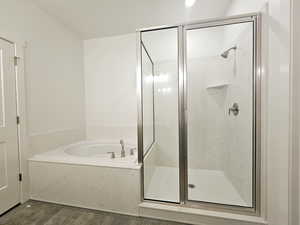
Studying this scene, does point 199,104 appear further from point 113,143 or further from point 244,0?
point 113,143

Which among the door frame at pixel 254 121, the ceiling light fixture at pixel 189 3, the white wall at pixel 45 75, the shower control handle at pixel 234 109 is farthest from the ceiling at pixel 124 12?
the shower control handle at pixel 234 109

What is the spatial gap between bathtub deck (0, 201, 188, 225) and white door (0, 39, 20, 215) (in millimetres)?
172

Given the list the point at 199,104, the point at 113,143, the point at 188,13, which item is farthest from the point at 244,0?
the point at 113,143

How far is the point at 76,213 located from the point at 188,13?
2894 millimetres

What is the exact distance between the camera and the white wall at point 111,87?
2.92m

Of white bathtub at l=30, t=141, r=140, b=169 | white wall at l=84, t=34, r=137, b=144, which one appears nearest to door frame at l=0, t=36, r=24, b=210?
white bathtub at l=30, t=141, r=140, b=169

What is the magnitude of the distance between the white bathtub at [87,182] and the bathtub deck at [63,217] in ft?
0.24

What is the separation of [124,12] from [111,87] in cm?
129

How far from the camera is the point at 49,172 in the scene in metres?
1.84

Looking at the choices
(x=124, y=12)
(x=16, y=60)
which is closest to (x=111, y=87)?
(x=124, y=12)

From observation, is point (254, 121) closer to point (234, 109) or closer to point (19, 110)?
point (234, 109)

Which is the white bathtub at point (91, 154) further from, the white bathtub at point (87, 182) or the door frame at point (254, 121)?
the door frame at point (254, 121)

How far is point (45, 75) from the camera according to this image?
2242 mm

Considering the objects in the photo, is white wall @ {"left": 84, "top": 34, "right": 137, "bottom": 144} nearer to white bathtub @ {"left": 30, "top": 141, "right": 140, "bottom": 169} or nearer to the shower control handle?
white bathtub @ {"left": 30, "top": 141, "right": 140, "bottom": 169}
